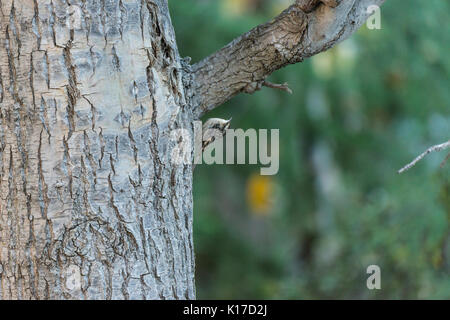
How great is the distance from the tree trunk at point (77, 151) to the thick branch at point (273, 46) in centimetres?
27

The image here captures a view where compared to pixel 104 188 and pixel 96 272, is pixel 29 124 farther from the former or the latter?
pixel 96 272

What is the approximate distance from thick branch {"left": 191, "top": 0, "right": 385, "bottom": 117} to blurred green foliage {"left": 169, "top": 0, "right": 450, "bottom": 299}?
1.57m

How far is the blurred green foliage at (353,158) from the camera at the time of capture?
351cm

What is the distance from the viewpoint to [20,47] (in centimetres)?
136

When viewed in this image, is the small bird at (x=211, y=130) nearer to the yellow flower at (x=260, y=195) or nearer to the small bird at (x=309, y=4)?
the small bird at (x=309, y=4)

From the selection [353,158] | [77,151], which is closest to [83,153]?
[77,151]

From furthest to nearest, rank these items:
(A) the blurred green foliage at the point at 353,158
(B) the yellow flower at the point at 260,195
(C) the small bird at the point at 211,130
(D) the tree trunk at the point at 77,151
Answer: (B) the yellow flower at the point at 260,195 → (A) the blurred green foliage at the point at 353,158 → (C) the small bird at the point at 211,130 → (D) the tree trunk at the point at 77,151

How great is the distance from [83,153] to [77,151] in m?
0.01

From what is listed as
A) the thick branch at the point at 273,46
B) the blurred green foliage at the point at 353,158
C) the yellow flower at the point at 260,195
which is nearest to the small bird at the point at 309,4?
the thick branch at the point at 273,46

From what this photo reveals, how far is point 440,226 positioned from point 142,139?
7.30 feet

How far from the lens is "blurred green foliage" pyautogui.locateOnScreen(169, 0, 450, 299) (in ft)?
11.5

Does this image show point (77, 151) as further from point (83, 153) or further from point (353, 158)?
point (353, 158)

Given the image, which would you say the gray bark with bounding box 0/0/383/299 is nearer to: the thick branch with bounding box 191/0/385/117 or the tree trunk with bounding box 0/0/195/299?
the tree trunk with bounding box 0/0/195/299
